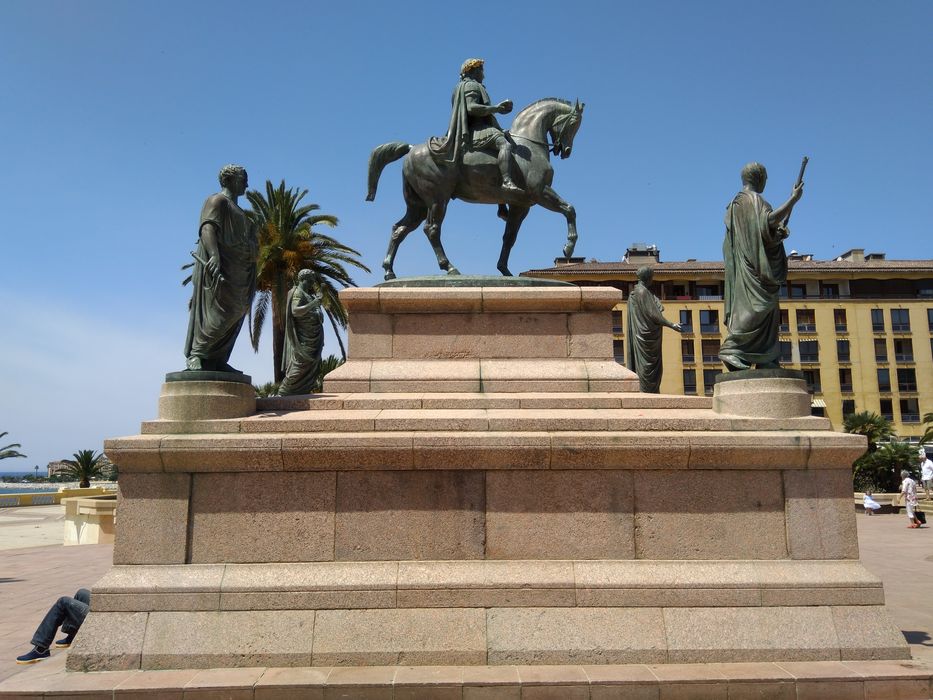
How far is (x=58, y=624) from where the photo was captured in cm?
734

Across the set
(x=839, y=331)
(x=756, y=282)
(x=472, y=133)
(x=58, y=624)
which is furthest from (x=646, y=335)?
(x=839, y=331)

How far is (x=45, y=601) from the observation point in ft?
37.1

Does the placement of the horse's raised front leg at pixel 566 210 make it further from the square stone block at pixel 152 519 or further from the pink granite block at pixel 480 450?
the square stone block at pixel 152 519

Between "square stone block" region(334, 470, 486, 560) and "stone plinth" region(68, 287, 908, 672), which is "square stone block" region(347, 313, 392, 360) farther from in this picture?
"square stone block" region(334, 470, 486, 560)

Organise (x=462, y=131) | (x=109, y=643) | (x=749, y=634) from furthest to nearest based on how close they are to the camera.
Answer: (x=462, y=131) → (x=749, y=634) → (x=109, y=643)

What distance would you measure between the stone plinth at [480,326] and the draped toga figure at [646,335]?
70.7 inches

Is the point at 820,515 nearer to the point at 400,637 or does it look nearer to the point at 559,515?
the point at 559,515

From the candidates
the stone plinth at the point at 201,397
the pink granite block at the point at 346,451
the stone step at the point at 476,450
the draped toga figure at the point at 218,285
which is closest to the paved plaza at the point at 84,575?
the stone step at the point at 476,450

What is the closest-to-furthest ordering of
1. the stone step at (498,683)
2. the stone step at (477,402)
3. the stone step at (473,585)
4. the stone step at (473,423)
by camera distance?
the stone step at (498,683), the stone step at (473,585), the stone step at (473,423), the stone step at (477,402)

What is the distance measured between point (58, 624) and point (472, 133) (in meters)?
8.42

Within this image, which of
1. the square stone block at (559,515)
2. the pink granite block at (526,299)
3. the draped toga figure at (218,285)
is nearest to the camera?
the square stone block at (559,515)

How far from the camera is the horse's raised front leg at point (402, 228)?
11.1 meters

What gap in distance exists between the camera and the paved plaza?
812 cm

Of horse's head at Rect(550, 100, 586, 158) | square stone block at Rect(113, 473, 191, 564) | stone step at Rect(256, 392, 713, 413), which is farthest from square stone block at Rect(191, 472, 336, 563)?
horse's head at Rect(550, 100, 586, 158)
